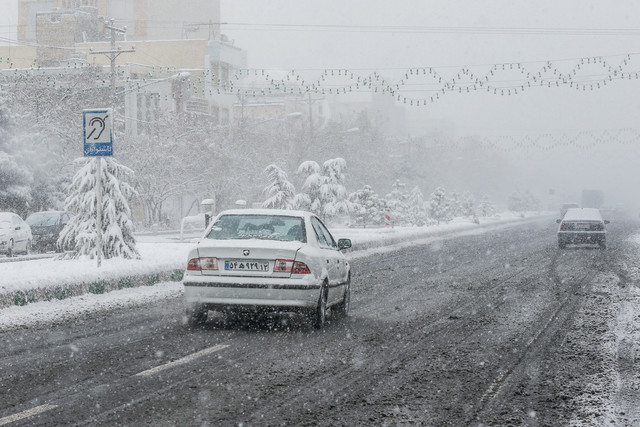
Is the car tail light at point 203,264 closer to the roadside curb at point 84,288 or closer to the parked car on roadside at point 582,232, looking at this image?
the roadside curb at point 84,288

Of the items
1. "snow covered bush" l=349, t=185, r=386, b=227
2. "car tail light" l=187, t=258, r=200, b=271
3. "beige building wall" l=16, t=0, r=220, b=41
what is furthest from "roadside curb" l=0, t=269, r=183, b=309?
"beige building wall" l=16, t=0, r=220, b=41

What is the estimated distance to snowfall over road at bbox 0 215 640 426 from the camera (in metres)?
6.14

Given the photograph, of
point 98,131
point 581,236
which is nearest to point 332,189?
point 581,236

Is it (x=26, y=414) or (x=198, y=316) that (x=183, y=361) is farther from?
(x=198, y=316)

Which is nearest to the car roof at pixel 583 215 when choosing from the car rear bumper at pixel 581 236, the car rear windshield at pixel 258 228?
the car rear bumper at pixel 581 236

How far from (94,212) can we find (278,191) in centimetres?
1860

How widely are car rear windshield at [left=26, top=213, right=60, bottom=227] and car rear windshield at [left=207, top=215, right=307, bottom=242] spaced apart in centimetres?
2226

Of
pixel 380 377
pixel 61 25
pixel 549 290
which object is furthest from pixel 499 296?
pixel 61 25

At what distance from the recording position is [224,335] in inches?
392

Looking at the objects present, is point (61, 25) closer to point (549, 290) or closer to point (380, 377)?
point (549, 290)


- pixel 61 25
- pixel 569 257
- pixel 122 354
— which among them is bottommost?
pixel 569 257

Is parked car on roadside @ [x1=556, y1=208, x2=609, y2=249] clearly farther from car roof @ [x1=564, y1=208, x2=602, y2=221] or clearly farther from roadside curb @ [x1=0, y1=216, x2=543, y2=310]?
roadside curb @ [x1=0, y1=216, x2=543, y2=310]

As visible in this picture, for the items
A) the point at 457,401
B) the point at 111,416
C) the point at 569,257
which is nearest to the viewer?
the point at 111,416

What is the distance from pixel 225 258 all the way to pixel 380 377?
3.44 m
